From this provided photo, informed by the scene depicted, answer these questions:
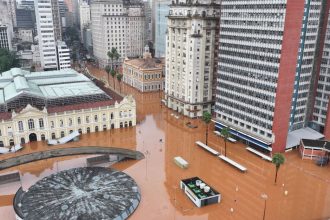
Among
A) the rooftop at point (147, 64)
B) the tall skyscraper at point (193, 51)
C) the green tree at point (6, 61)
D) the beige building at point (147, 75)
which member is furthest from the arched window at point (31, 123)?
the green tree at point (6, 61)

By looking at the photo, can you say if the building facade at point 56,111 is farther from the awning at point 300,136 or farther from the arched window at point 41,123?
the awning at point 300,136

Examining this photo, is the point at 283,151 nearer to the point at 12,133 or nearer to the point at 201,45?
the point at 201,45

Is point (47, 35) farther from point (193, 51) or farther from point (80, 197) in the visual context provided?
point (80, 197)

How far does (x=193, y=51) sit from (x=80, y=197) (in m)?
64.1

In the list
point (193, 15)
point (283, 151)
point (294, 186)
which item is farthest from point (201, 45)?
point (294, 186)

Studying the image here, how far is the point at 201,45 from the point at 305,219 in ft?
217

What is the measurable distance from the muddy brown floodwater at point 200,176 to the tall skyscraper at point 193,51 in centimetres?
1360

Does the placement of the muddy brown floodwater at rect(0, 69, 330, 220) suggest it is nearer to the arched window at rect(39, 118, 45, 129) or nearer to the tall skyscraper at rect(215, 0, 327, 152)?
the arched window at rect(39, 118, 45, 129)

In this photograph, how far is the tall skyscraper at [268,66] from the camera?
251 ft

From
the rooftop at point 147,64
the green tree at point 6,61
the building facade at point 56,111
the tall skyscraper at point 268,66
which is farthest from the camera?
the green tree at point 6,61

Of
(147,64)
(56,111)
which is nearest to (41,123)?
(56,111)

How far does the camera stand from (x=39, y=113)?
9231 cm

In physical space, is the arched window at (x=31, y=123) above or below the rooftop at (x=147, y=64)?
below

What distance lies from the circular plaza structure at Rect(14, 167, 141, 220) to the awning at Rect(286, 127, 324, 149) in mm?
47814
